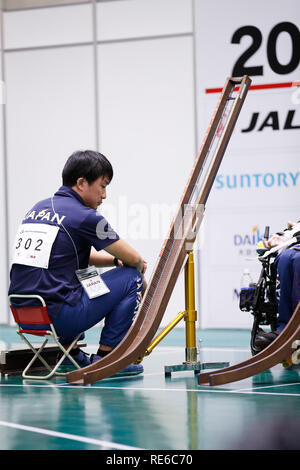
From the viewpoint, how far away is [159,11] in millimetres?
8570

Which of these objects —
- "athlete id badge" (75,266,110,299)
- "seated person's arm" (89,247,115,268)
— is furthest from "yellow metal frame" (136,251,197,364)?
"seated person's arm" (89,247,115,268)

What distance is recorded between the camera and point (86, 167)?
4.89 meters

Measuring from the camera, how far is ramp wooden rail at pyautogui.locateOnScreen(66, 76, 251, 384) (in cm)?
441

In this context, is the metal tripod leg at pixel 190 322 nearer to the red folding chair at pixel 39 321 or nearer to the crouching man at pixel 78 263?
the crouching man at pixel 78 263

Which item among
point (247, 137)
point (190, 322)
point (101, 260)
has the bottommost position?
point (190, 322)

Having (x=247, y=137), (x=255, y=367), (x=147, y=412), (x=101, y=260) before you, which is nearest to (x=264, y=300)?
(x=101, y=260)

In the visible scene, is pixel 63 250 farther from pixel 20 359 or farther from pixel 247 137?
pixel 247 137

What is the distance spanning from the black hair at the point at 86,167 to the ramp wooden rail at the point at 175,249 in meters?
0.47

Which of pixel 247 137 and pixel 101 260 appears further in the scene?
pixel 247 137

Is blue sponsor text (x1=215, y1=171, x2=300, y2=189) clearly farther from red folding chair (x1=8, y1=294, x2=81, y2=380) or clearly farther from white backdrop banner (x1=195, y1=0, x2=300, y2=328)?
red folding chair (x1=8, y1=294, x2=81, y2=380)

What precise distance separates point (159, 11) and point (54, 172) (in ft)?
6.11

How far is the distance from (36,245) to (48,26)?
188 inches

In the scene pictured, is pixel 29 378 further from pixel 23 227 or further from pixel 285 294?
pixel 285 294

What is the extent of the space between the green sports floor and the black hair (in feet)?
3.54
